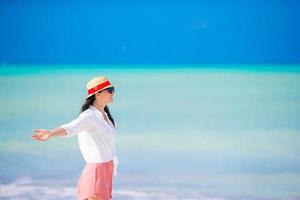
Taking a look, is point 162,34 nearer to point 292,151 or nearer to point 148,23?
point 148,23

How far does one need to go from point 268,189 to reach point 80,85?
5.52ft

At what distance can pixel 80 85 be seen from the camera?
5.25 m

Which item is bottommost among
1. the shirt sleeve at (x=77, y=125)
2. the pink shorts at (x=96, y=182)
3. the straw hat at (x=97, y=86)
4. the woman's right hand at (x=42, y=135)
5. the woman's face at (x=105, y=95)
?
the pink shorts at (x=96, y=182)

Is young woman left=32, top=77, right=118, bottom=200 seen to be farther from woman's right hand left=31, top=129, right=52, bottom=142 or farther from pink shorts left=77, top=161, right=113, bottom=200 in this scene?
woman's right hand left=31, top=129, right=52, bottom=142

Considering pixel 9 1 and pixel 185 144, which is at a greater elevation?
pixel 9 1

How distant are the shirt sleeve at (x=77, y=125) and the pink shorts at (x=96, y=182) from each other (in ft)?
0.63

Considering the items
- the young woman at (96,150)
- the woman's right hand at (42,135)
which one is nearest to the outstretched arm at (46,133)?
the woman's right hand at (42,135)

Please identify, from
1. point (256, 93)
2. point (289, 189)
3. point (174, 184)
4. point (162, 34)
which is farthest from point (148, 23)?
point (289, 189)

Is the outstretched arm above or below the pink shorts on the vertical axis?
above

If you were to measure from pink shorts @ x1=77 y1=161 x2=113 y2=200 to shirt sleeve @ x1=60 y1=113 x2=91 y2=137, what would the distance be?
19cm

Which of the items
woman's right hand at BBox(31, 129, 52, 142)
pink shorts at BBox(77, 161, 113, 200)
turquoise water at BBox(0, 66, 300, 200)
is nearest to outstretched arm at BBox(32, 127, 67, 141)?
woman's right hand at BBox(31, 129, 52, 142)

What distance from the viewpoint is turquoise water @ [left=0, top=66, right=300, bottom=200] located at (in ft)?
15.3

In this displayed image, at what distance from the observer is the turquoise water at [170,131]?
468cm

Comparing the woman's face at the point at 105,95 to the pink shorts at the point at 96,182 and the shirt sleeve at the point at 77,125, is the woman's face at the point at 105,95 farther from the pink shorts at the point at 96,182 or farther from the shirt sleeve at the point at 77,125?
the pink shorts at the point at 96,182
